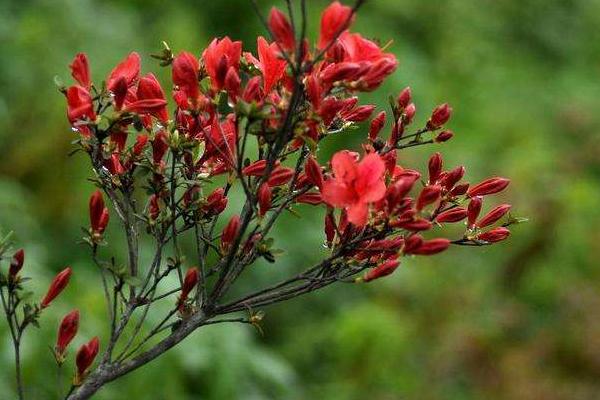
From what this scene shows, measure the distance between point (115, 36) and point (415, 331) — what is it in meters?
2.22

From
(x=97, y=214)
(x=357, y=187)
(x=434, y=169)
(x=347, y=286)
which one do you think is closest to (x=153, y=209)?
(x=97, y=214)

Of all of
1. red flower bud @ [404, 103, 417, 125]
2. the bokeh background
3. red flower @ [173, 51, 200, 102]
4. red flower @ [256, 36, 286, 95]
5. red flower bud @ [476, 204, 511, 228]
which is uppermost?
red flower @ [173, 51, 200, 102]

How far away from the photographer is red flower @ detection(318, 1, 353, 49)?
3.93ft

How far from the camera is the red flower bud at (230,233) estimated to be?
1364 millimetres

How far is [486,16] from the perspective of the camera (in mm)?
7926

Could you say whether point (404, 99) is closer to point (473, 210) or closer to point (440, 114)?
point (440, 114)

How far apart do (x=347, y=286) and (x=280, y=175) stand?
144 inches

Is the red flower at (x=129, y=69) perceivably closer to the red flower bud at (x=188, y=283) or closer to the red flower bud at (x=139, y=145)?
the red flower bud at (x=139, y=145)

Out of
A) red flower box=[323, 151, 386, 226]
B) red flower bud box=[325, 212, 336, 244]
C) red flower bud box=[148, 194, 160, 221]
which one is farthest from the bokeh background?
red flower box=[323, 151, 386, 226]

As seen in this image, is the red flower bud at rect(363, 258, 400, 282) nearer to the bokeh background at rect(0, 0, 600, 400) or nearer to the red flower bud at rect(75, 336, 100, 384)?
the red flower bud at rect(75, 336, 100, 384)

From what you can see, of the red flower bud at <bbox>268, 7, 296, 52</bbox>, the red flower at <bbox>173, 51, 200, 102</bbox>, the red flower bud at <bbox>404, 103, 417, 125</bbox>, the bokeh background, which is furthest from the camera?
the bokeh background

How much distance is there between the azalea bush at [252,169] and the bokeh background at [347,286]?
4.18 ft

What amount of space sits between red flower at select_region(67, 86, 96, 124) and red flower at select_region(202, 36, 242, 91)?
0.17 meters


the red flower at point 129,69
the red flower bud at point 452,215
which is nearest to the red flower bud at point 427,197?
the red flower bud at point 452,215
